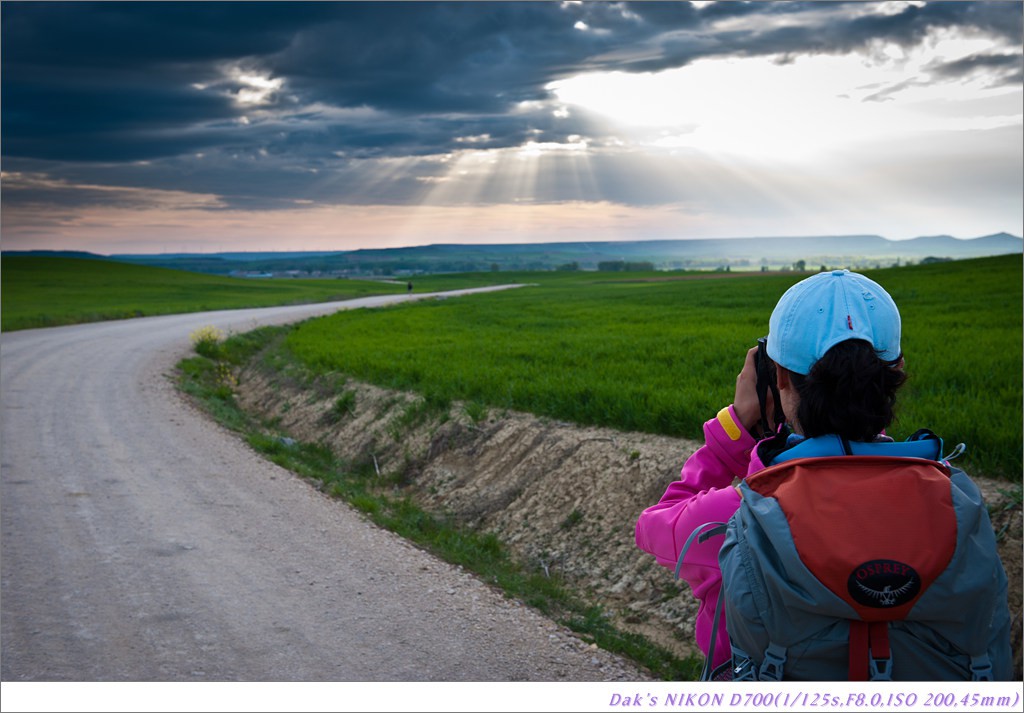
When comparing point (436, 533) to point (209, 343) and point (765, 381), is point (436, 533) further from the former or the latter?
point (209, 343)

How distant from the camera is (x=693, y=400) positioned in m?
9.73

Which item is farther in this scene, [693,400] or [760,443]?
[693,400]

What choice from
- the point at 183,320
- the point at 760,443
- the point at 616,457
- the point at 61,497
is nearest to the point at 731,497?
the point at 760,443

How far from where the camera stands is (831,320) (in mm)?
1994

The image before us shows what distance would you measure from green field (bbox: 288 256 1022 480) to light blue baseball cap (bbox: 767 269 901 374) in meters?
0.29

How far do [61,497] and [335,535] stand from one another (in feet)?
10.6

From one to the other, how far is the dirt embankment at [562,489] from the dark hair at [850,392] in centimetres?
440

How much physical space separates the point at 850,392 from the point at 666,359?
1204 cm

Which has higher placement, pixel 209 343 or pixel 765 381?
pixel 765 381

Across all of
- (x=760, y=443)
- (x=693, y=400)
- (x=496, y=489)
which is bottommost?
(x=496, y=489)

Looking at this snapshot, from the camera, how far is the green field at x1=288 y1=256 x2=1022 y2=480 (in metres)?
8.74

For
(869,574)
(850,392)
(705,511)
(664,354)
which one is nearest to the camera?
(869,574)

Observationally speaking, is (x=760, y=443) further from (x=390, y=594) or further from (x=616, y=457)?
(x=616, y=457)

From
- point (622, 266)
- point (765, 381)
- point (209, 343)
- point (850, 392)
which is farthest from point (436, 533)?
point (622, 266)
